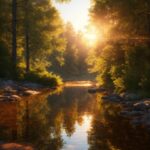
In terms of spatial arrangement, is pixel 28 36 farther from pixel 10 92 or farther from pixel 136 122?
pixel 136 122

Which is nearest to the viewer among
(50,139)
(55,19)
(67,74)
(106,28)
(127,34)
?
(50,139)

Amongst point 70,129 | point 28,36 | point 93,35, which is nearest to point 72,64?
point 28,36

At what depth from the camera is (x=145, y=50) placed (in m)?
26.1

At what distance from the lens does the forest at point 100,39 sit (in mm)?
26000

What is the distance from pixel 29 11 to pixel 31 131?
94.0 feet

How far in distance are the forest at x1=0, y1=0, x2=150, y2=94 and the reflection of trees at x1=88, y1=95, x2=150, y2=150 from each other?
7.70 m

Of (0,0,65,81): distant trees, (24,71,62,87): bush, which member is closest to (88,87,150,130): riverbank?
(0,0,65,81): distant trees

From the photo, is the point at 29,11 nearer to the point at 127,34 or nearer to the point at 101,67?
the point at 101,67

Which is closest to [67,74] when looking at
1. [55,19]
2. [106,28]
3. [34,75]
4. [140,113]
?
[55,19]

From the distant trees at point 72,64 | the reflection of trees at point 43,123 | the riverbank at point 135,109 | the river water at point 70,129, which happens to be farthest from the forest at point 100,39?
the distant trees at point 72,64

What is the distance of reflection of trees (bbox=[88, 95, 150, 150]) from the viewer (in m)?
11.1

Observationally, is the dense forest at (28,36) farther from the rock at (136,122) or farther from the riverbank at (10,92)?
the rock at (136,122)

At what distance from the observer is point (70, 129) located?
14148mm

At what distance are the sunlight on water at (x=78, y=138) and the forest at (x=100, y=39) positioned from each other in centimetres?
891
